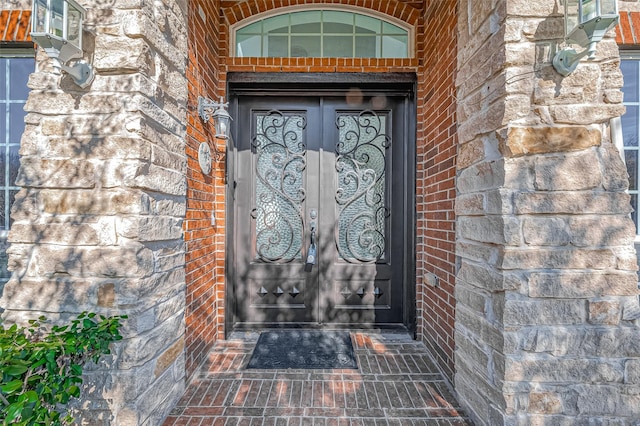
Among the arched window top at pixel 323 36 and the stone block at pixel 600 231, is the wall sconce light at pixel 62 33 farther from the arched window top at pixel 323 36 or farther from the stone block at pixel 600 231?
the stone block at pixel 600 231

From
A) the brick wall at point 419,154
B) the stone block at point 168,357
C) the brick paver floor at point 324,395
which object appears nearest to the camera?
the stone block at point 168,357

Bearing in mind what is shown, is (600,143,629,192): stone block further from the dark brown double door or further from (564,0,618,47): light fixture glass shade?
the dark brown double door

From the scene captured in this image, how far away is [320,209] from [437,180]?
1.07 meters

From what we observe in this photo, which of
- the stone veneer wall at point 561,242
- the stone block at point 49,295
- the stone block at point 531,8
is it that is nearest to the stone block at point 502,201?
the stone veneer wall at point 561,242

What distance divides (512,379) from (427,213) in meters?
1.41

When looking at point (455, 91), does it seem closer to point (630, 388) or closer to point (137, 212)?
point (630, 388)

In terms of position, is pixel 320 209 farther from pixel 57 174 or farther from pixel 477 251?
pixel 57 174

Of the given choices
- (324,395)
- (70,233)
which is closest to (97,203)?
(70,233)

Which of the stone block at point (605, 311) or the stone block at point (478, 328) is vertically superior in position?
the stone block at point (605, 311)

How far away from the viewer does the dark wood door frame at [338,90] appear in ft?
9.31

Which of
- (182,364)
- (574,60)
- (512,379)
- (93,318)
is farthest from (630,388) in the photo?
(93,318)

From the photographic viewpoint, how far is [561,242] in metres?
1.52

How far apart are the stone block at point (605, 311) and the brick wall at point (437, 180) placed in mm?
735

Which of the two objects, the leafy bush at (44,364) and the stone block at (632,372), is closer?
the leafy bush at (44,364)
